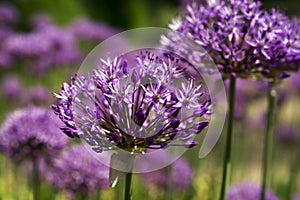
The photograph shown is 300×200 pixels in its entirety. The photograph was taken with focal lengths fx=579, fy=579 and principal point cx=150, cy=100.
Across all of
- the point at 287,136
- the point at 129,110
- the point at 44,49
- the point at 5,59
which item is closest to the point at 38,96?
the point at 44,49

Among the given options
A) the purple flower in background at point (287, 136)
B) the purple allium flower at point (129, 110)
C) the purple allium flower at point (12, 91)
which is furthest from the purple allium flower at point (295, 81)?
the purple allium flower at point (129, 110)

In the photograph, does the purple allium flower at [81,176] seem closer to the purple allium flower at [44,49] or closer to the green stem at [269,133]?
the green stem at [269,133]

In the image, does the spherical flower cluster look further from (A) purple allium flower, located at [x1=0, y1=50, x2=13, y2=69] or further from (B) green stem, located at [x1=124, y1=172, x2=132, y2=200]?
(A) purple allium flower, located at [x1=0, y1=50, x2=13, y2=69]

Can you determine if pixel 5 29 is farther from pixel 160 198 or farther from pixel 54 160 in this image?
pixel 54 160

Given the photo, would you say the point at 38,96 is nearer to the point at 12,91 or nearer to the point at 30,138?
the point at 12,91

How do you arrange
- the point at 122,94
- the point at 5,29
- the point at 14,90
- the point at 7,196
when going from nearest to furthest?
Result: 1. the point at 122,94
2. the point at 7,196
3. the point at 14,90
4. the point at 5,29

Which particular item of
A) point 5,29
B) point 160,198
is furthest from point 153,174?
point 5,29

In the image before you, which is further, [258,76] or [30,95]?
[30,95]
